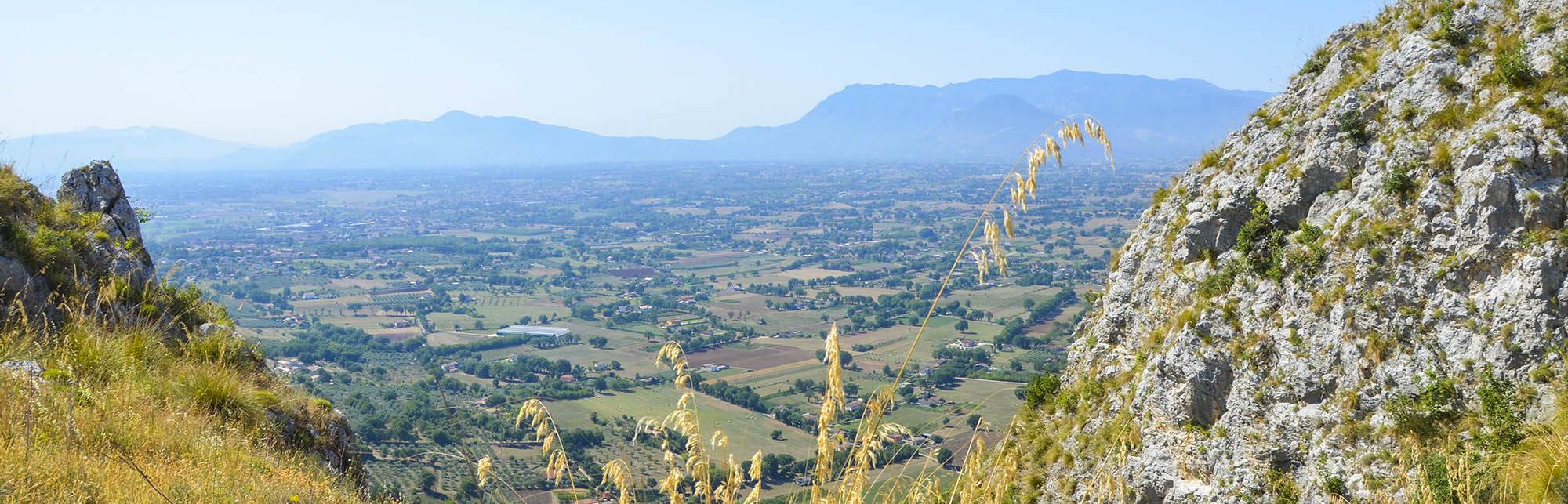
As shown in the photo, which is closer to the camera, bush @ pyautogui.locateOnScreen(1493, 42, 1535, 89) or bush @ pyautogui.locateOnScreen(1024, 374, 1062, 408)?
bush @ pyautogui.locateOnScreen(1493, 42, 1535, 89)

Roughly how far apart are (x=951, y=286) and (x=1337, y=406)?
64223 mm

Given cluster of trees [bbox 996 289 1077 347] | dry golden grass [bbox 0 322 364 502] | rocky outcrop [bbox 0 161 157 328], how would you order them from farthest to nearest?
cluster of trees [bbox 996 289 1077 347]
rocky outcrop [bbox 0 161 157 328]
dry golden grass [bbox 0 322 364 502]

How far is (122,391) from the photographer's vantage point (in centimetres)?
500

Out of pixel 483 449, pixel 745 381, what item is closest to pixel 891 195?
Answer: pixel 745 381

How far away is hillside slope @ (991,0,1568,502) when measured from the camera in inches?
286

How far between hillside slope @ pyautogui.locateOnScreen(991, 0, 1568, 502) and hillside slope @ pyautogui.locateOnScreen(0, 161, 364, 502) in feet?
18.9

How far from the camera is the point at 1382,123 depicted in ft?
31.0

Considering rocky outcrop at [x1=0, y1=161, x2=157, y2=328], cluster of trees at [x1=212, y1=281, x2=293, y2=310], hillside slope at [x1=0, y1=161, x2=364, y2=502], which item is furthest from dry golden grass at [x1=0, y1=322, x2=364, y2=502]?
cluster of trees at [x1=212, y1=281, x2=293, y2=310]

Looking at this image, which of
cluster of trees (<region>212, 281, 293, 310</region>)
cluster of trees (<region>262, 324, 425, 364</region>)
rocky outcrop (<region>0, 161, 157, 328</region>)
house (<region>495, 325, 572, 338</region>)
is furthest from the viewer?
cluster of trees (<region>212, 281, 293, 310</region>)

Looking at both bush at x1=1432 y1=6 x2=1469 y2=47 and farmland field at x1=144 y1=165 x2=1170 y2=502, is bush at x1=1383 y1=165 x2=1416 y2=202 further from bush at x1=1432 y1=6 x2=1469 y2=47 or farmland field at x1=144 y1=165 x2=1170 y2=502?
farmland field at x1=144 y1=165 x2=1170 y2=502

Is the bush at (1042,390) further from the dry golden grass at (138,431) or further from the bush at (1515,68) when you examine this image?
the dry golden grass at (138,431)

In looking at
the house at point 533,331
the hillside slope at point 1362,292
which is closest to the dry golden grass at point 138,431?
the hillside slope at point 1362,292

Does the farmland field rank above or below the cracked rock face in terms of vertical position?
below

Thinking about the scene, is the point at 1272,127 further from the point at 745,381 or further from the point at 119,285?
the point at 745,381
